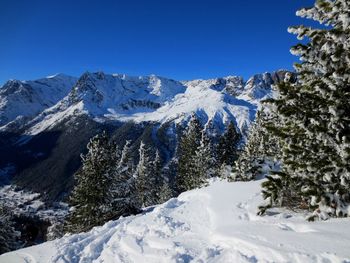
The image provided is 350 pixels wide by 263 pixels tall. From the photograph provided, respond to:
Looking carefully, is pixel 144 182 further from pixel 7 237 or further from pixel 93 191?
pixel 7 237

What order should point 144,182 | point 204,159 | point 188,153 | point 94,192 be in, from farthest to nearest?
point 144,182 < point 188,153 < point 204,159 < point 94,192

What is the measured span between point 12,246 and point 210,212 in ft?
99.6

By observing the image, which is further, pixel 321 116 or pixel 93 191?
pixel 93 191

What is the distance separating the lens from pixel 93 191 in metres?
36.6

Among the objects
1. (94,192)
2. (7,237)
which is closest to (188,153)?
(94,192)

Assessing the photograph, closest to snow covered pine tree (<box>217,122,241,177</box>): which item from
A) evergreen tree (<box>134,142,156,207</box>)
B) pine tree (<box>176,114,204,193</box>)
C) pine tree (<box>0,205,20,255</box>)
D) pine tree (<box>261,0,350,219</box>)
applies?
pine tree (<box>176,114,204,193</box>)

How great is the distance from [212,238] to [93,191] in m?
27.1

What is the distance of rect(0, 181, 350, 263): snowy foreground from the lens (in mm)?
8742

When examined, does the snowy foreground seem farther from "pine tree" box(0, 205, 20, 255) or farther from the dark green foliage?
"pine tree" box(0, 205, 20, 255)

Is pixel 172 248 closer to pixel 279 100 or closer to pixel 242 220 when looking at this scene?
pixel 242 220

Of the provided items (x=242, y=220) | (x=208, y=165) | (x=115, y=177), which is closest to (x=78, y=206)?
(x=115, y=177)

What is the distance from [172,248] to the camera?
37.1ft

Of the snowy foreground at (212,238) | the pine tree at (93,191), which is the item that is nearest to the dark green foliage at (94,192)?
the pine tree at (93,191)

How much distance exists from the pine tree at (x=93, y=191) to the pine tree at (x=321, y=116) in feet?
93.2
